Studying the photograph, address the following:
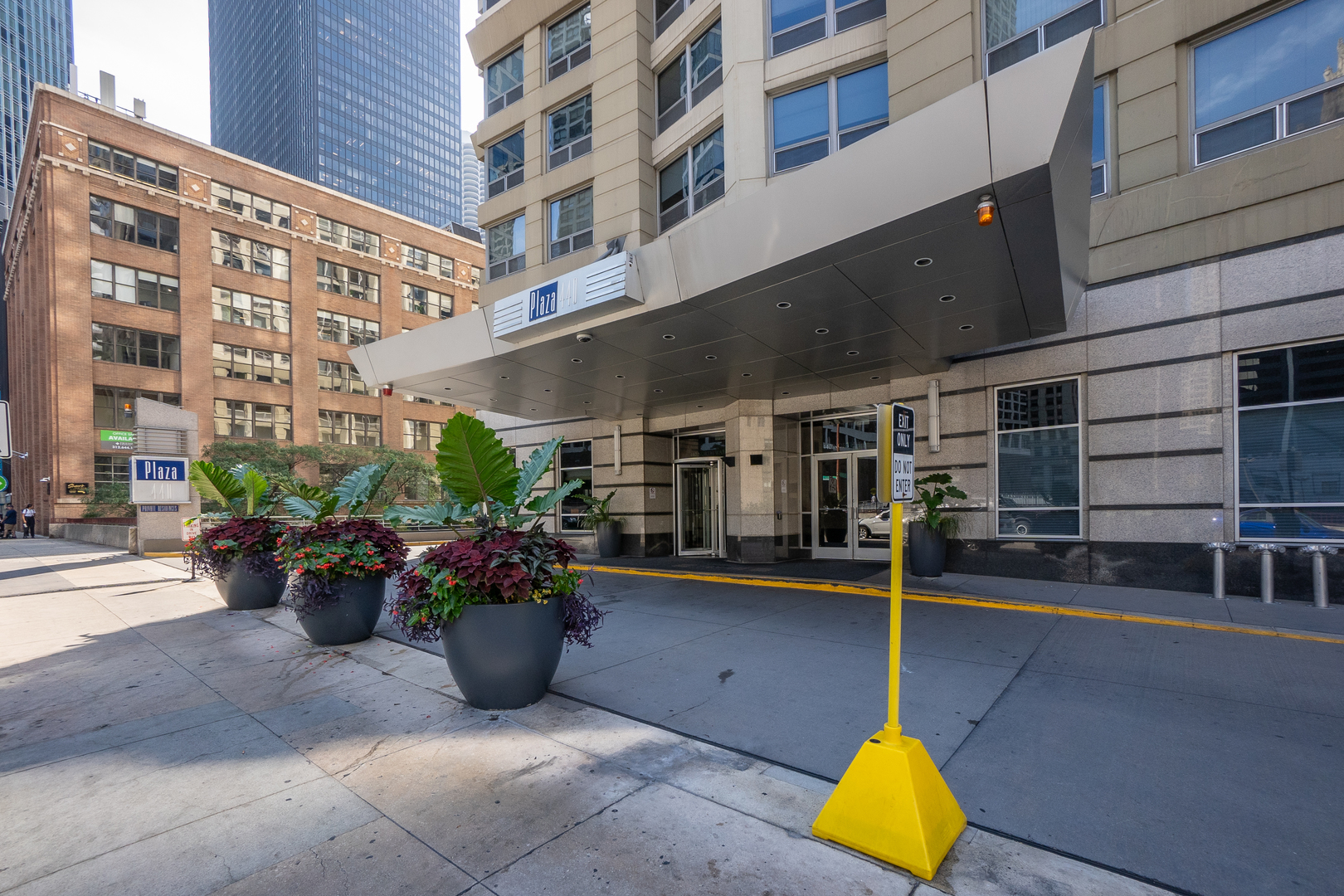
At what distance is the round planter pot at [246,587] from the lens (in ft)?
32.8

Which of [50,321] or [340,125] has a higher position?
[340,125]

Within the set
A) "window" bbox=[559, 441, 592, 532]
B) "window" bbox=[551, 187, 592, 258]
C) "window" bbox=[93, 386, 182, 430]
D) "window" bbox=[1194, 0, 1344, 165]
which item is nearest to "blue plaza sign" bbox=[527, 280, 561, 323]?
"window" bbox=[551, 187, 592, 258]

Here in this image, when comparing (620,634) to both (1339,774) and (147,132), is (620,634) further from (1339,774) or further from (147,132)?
(147,132)

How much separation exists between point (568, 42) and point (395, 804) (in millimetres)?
19757

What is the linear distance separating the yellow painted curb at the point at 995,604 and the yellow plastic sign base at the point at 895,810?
630 cm

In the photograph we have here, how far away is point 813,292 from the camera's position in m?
8.45

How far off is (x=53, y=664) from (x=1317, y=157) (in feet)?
55.5

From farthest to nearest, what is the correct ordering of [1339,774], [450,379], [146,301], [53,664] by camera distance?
[146,301]
[450,379]
[53,664]
[1339,774]

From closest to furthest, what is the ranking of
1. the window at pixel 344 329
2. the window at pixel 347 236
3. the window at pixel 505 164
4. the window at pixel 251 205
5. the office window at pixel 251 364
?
the window at pixel 505 164, the office window at pixel 251 364, the window at pixel 251 205, the window at pixel 344 329, the window at pixel 347 236

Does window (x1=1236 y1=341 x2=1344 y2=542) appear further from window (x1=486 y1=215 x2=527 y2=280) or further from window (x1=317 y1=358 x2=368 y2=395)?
window (x1=317 y1=358 x2=368 y2=395)

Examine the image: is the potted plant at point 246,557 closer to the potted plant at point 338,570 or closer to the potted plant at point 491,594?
the potted plant at point 338,570

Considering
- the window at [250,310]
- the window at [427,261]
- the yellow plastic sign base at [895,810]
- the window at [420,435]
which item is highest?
the window at [427,261]

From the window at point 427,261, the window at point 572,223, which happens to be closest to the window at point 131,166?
the window at point 427,261

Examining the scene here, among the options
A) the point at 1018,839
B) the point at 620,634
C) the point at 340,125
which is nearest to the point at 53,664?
Result: the point at 620,634
